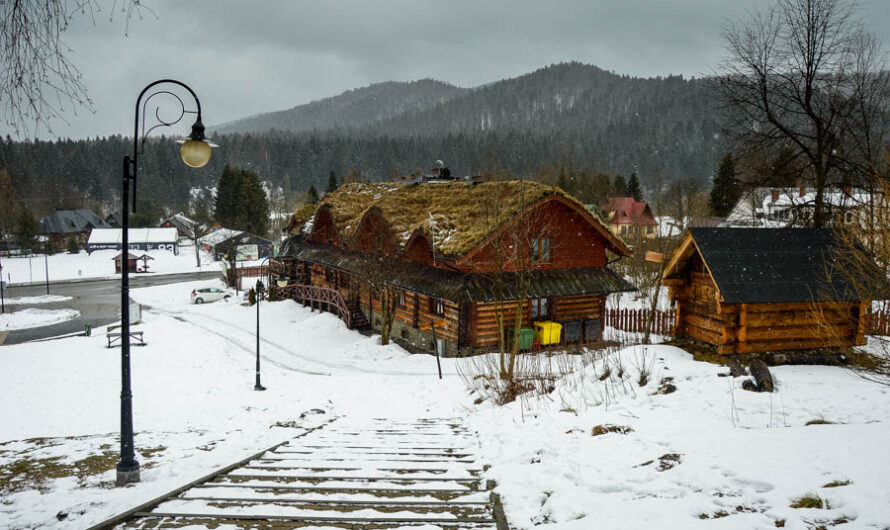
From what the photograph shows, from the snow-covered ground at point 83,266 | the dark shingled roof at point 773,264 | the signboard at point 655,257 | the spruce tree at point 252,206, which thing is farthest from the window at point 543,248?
the spruce tree at point 252,206

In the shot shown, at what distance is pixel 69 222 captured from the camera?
89.6 metres

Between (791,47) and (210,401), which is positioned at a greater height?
(791,47)

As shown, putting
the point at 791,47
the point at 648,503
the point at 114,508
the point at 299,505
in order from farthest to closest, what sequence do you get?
the point at 791,47 → the point at 114,508 → the point at 299,505 → the point at 648,503

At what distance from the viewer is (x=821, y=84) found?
64.5ft

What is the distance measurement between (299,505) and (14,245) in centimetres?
9870

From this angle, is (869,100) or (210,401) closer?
(210,401)

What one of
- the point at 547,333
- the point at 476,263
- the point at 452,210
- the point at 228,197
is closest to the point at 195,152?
the point at 476,263

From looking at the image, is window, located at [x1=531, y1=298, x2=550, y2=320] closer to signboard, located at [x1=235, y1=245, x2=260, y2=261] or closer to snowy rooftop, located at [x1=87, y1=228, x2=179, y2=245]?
signboard, located at [x1=235, y1=245, x2=260, y2=261]

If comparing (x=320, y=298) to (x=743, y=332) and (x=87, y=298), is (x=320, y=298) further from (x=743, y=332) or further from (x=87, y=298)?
(x=87, y=298)

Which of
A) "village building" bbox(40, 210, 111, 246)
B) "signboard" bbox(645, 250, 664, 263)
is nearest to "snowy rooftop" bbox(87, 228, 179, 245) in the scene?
"village building" bbox(40, 210, 111, 246)

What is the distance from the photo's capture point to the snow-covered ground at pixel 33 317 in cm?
3388

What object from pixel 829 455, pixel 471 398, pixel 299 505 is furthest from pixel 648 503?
pixel 471 398

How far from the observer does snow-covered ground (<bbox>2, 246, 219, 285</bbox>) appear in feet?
195

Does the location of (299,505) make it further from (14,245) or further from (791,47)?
(14,245)
